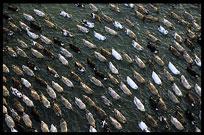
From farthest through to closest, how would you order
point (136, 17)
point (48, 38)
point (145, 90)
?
point (136, 17), point (48, 38), point (145, 90)

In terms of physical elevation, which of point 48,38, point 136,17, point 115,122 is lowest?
point 115,122

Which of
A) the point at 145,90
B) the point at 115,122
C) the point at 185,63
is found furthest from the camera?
the point at 185,63

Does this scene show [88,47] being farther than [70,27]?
No

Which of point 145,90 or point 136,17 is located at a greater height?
point 136,17

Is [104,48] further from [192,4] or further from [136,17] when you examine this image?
[192,4]

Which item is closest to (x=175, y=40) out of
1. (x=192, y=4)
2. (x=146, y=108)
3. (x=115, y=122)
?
(x=192, y=4)

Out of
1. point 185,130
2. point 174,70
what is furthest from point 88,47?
point 185,130

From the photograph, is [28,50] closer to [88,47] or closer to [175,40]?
[88,47]
